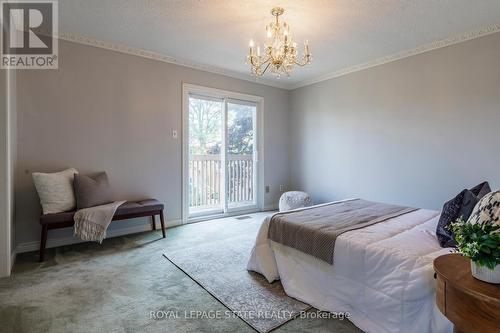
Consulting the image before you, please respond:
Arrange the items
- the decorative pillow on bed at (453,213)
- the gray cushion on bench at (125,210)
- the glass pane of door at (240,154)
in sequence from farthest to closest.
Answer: the glass pane of door at (240,154) → the gray cushion on bench at (125,210) → the decorative pillow on bed at (453,213)

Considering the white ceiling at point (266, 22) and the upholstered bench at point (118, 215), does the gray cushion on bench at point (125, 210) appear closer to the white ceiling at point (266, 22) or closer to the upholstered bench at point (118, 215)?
the upholstered bench at point (118, 215)

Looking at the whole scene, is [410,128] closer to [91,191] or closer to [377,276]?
[377,276]

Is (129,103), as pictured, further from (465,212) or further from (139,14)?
(465,212)

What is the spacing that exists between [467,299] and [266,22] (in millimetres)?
2839

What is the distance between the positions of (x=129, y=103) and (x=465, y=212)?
3762 mm

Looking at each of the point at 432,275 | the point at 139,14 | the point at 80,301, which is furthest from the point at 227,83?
the point at 432,275

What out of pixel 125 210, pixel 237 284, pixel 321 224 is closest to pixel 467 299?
pixel 321 224

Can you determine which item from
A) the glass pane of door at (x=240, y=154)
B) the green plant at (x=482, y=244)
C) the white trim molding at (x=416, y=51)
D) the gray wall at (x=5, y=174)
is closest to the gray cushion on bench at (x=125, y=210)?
the gray wall at (x=5, y=174)

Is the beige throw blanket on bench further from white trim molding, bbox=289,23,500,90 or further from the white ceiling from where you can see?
white trim molding, bbox=289,23,500,90

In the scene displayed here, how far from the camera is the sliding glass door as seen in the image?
4379mm

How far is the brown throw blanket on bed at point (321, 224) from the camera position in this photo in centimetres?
192

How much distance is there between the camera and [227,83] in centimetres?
455

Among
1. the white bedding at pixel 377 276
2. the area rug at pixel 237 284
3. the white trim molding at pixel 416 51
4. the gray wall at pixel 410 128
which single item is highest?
the white trim molding at pixel 416 51

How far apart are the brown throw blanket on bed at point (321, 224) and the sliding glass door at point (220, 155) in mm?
2268
